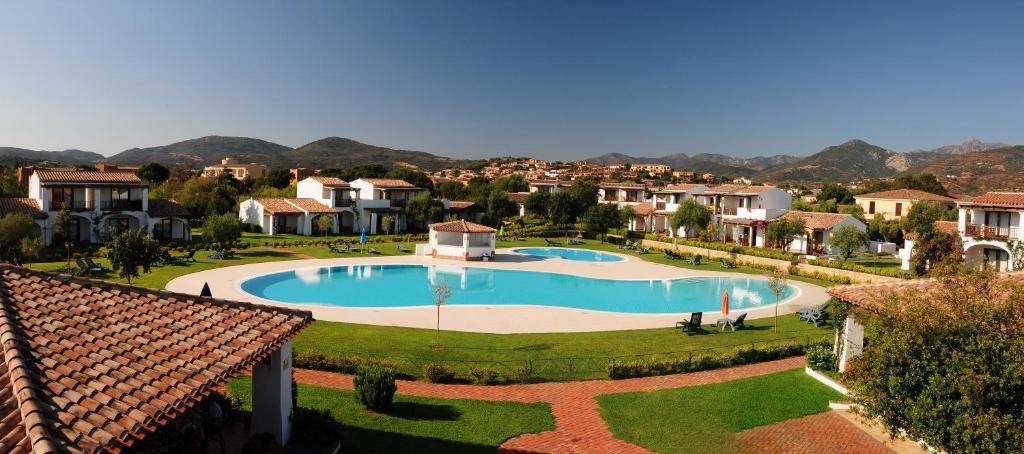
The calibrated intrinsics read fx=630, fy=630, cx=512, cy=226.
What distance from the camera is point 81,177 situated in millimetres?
37219

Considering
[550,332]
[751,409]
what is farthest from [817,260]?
[751,409]

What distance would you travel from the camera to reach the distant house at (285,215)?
46781 mm

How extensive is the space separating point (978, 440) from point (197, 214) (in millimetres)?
52785

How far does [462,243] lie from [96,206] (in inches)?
861

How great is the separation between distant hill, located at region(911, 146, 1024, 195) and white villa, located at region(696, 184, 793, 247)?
48840 mm

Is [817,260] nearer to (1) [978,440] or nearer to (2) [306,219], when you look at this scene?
(1) [978,440]

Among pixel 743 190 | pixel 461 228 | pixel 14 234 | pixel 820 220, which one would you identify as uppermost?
pixel 743 190

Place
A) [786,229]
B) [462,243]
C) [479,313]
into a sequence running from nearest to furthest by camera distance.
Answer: [479,313], [786,229], [462,243]

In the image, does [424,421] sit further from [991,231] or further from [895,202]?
[895,202]

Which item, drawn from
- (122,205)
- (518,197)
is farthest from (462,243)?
(518,197)

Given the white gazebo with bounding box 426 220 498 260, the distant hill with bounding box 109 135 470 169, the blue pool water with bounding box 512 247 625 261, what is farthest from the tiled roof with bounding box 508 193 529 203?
the distant hill with bounding box 109 135 470 169

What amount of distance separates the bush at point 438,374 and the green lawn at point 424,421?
109 centimetres

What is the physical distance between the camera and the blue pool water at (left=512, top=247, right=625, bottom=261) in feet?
139

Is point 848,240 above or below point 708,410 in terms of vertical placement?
above
